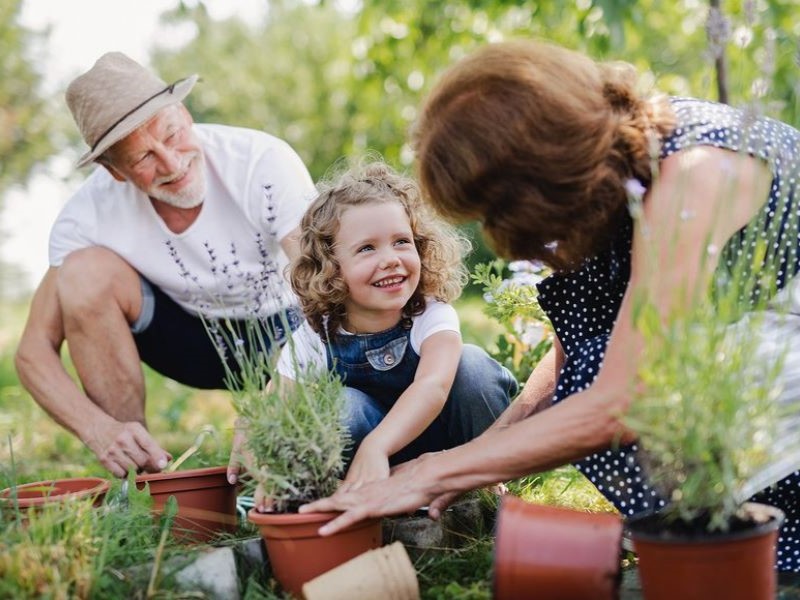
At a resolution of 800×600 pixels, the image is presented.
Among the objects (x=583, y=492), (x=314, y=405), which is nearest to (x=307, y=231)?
(x=314, y=405)

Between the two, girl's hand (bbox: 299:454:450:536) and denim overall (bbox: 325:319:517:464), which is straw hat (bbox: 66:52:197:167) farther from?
girl's hand (bbox: 299:454:450:536)

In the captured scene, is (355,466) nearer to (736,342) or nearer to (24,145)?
(736,342)

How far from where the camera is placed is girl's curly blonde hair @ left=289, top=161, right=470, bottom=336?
8.79 ft

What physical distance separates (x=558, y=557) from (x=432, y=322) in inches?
40.2

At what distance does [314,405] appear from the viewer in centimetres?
215

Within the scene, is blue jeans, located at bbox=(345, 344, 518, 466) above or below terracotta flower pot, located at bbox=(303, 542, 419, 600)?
above

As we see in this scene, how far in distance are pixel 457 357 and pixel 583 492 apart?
611 millimetres

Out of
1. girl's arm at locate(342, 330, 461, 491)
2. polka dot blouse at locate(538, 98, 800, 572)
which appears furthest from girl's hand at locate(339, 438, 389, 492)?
polka dot blouse at locate(538, 98, 800, 572)

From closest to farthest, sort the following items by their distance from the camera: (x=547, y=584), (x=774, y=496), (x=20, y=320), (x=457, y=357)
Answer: (x=547, y=584), (x=774, y=496), (x=457, y=357), (x=20, y=320)

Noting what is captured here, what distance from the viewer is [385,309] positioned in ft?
8.74

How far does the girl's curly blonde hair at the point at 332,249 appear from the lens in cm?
268

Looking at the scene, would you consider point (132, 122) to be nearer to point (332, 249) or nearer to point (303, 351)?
point (332, 249)

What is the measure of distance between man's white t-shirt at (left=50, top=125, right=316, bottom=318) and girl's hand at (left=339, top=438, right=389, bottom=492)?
3.36 ft

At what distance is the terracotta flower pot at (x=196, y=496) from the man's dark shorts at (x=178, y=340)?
2.35ft
